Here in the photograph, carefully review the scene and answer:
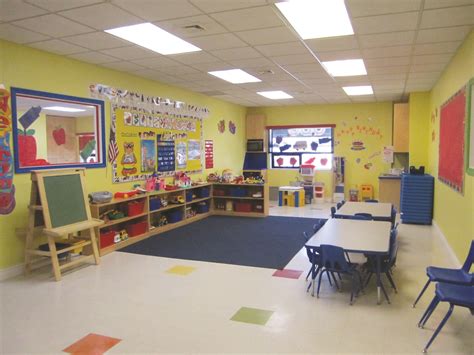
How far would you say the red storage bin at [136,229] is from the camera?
645 cm

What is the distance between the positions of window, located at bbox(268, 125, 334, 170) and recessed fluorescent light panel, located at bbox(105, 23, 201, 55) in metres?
6.98

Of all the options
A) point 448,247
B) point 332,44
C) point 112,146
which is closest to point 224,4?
point 332,44

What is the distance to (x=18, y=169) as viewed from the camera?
476 cm

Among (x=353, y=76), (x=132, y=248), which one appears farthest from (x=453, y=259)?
(x=132, y=248)

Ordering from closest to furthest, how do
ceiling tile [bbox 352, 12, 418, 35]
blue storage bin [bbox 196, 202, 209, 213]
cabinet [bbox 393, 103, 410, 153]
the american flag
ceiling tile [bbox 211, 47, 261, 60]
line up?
ceiling tile [bbox 352, 12, 418, 35]
ceiling tile [bbox 211, 47, 261, 60]
the american flag
blue storage bin [bbox 196, 202, 209, 213]
cabinet [bbox 393, 103, 410, 153]

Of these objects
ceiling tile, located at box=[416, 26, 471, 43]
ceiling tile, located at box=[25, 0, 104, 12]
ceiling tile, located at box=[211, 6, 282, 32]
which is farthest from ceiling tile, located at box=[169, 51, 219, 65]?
ceiling tile, located at box=[416, 26, 471, 43]

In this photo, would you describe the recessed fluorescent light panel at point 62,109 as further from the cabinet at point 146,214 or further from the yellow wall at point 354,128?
the yellow wall at point 354,128

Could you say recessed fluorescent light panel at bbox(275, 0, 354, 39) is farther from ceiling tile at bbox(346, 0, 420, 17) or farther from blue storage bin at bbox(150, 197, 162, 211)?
blue storage bin at bbox(150, 197, 162, 211)

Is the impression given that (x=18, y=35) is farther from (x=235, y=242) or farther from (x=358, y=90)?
(x=358, y=90)

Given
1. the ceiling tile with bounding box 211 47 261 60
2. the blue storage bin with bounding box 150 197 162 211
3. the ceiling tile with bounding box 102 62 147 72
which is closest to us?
the ceiling tile with bounding box 211 47 261 60

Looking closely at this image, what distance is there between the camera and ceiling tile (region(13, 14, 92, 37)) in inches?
152

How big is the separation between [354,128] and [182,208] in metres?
5.82

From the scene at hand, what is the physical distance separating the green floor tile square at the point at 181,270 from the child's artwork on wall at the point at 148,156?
261 centimetres

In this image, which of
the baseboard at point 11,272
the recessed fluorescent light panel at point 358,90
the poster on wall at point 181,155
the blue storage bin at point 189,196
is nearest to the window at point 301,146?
the recessed fluorescent light panel at point 358,90
